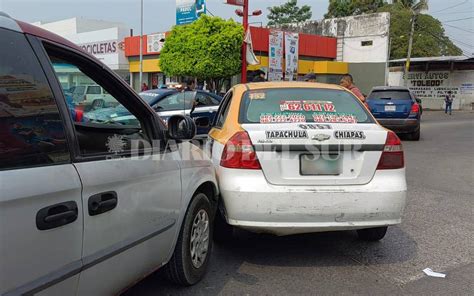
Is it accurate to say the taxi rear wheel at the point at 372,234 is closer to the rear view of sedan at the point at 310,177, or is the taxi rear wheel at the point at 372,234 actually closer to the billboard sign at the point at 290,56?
the rear view of sedan at the point at 310,177

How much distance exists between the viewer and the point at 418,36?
5272 cm

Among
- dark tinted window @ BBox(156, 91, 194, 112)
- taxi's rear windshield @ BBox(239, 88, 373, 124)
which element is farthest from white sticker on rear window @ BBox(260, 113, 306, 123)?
dark tinted window @ BBox(156, 91, 194, 112)

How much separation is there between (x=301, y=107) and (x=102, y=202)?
7.82 ft

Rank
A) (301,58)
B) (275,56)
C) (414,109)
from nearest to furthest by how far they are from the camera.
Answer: (414,109), (275,56), (301,58)

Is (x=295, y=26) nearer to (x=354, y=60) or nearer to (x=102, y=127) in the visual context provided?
(x=354, y=60)

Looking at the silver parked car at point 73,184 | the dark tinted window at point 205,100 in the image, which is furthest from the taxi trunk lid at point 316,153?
the dark tinted window at point 205,100

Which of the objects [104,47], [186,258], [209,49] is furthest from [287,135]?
[104,47]

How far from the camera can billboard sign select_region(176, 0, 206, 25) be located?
93.9 feet

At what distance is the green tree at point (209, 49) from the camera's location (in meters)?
20.2

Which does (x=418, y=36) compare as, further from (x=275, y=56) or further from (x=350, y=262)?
(x=350, y=262)

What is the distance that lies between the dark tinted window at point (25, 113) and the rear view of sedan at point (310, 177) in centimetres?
182

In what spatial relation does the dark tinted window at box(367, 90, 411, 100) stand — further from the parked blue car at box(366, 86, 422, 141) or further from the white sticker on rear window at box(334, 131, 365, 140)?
the white sticker on rear window at box(334, 131, 365, 140)

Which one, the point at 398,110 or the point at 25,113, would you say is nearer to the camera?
the point at 25,113

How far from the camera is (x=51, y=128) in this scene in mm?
2203
